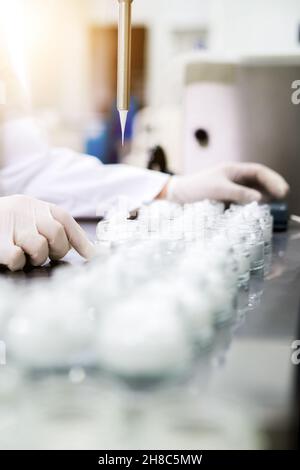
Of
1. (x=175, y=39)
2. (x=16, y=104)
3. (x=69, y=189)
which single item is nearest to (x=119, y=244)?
(x=69, y=189)

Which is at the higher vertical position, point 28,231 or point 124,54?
point 124,54

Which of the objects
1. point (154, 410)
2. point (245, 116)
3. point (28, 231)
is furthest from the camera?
point (245, 116)

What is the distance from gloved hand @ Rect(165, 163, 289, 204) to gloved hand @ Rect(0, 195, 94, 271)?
1.65ft

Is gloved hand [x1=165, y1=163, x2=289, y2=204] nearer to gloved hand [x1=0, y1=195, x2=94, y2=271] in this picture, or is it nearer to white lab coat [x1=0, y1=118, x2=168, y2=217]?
white lab coat [x1=0, y1=118, x2=168, y2=217]

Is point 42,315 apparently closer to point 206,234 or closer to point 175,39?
point 206,234

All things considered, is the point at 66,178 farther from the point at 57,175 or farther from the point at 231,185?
the point at 231,185

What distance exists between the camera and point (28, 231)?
85 cm

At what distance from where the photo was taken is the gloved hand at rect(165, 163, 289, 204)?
1307mm

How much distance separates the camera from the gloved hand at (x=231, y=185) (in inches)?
51.4

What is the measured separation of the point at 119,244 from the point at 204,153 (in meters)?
0.77

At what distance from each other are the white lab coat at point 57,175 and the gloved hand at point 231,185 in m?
0.05

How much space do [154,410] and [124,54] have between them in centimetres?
54

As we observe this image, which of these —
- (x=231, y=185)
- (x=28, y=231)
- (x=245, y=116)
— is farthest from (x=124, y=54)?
(x=245, y=116)

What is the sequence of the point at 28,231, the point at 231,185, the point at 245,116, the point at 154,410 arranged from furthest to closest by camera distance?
the point at 245,116 → the point at 231,185 → the point at 28,231 → the point at 154,410
